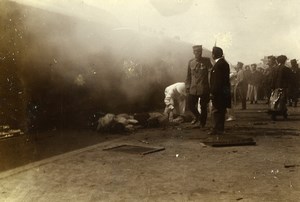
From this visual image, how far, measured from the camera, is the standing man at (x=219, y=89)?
8.43 m

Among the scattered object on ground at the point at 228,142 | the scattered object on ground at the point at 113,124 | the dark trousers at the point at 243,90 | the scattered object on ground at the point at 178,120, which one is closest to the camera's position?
the scattered object on ground at the point at 228,142

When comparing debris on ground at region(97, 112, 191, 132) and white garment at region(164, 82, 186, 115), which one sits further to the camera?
white garment at region(164, 82, 186, 115)

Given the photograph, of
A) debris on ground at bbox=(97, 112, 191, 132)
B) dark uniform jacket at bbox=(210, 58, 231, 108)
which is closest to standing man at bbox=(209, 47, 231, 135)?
dark uniform jacket at bbox=(210, 58, 231, 108)

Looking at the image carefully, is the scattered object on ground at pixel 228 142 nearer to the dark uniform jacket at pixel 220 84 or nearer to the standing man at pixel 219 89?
the standing man at pixel 219 89

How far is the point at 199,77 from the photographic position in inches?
385

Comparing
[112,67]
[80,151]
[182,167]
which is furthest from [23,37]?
[182,167]

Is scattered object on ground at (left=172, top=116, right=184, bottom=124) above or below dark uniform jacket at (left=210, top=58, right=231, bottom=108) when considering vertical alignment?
below

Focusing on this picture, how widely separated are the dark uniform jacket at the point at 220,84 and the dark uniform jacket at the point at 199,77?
47.7 inches

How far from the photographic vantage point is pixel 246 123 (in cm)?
1102

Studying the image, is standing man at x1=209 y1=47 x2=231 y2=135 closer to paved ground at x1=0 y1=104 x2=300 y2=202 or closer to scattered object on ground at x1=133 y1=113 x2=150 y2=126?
paved ground at x1=0 y1=104 x2=300 y2=202

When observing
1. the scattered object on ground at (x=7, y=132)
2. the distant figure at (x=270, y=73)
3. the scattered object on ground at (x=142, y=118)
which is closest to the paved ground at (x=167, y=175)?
the scattered object on ground at (x=7, y=132)

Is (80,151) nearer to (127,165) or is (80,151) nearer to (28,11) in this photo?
(127,165)

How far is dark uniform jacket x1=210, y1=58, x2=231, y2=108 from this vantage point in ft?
27.6

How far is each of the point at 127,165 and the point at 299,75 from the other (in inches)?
604
